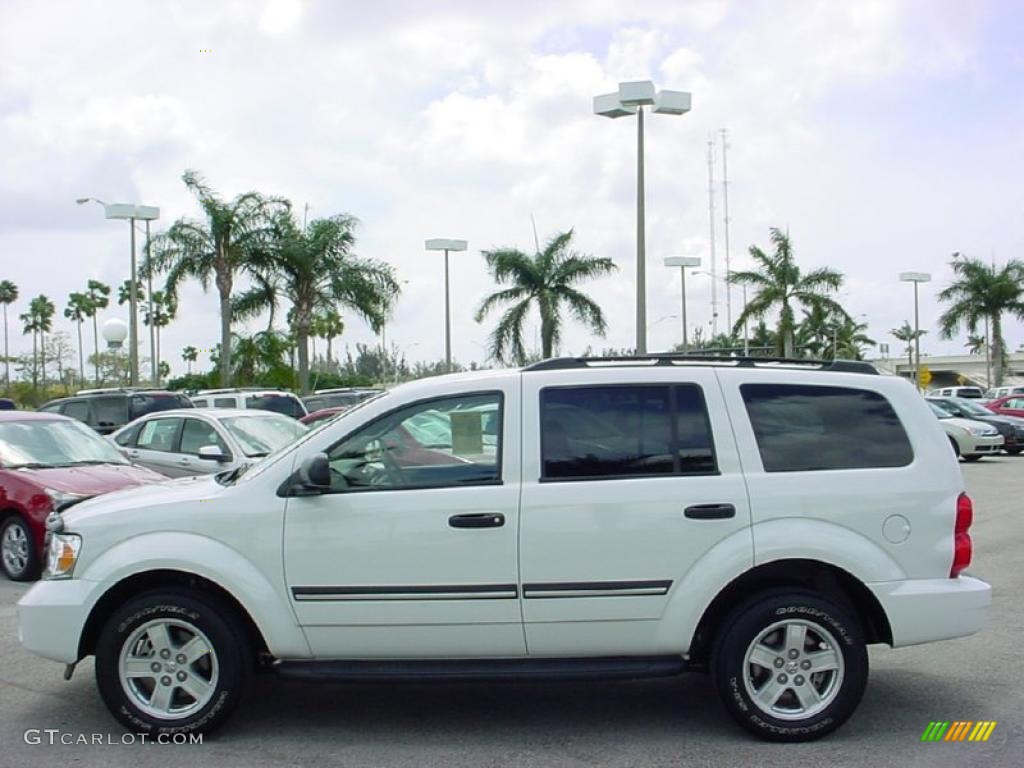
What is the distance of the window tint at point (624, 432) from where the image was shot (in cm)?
549

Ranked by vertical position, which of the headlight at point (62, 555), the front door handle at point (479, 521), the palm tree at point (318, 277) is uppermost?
the palm tree at point (318, 277)

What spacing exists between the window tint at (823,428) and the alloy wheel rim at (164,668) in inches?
116

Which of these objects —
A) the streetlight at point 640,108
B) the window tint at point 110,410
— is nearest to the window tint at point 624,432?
the window tint at point 110,410

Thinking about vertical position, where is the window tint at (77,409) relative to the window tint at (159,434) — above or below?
above

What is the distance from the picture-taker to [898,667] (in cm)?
676

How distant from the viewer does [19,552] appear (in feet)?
33.9

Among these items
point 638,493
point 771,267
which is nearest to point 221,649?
point 638,493

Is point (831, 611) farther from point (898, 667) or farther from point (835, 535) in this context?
point (898, 667)

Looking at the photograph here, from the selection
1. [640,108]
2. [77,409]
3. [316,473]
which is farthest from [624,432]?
[640,108]

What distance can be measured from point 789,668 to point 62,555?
365 cm

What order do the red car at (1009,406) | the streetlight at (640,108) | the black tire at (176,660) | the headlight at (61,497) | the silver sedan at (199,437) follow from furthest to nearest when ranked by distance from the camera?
the red car at (1009,406) < the streetlight at (640,108) < the silver sedan at (199,437) < the headlight at (61,497) < the black tire at (176,660)

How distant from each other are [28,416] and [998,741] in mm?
9828

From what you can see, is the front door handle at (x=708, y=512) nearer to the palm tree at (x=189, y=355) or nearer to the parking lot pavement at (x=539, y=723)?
the parking lot pavement at (x=539, y=723)

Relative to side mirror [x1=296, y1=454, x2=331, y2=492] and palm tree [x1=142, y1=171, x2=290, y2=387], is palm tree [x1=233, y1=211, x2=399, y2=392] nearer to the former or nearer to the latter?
palm tree [x1=142, y1=171, x2=290, y2=387]
